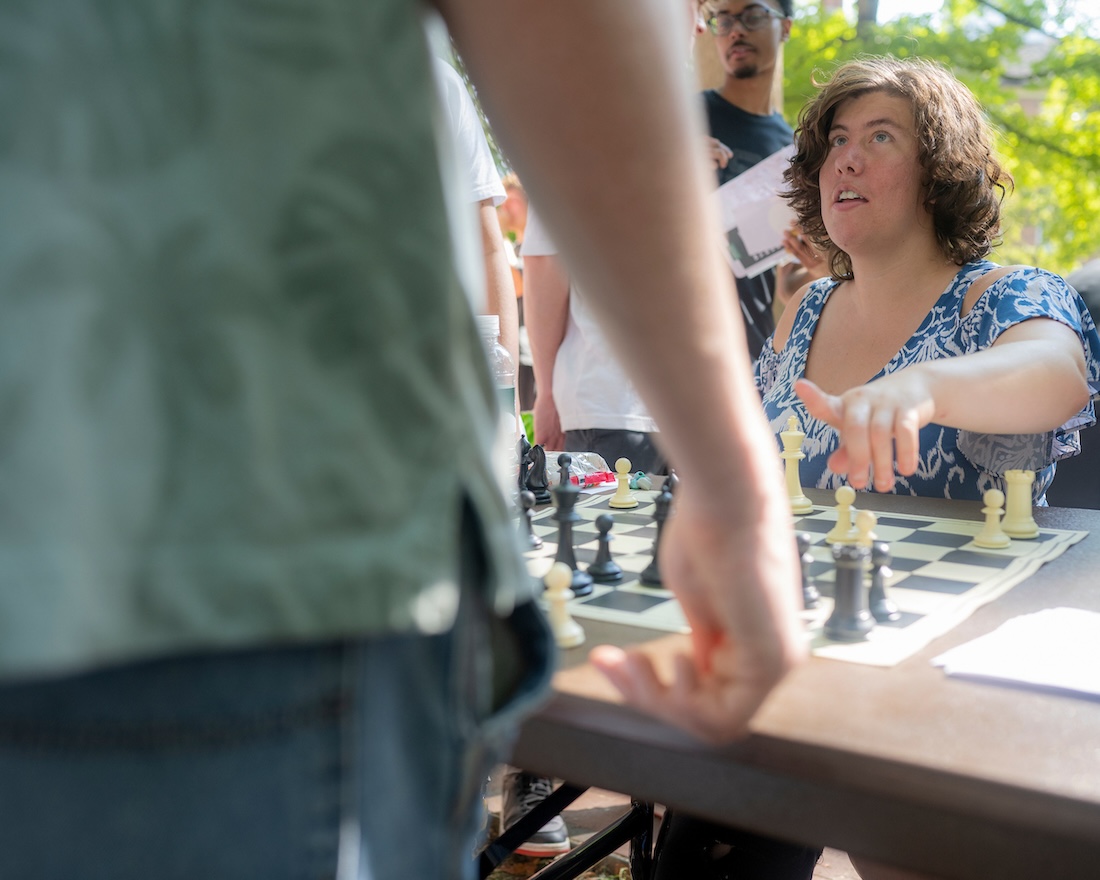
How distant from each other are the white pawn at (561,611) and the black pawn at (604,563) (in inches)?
8.3

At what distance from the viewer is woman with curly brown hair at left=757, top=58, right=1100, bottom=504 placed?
6.00 ft

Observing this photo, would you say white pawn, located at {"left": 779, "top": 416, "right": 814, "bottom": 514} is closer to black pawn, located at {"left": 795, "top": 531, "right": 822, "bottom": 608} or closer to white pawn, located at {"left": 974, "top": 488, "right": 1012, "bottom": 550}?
white pawn, located at {"left": 974, "top": 488, "right": 1012, "bottom": 550}

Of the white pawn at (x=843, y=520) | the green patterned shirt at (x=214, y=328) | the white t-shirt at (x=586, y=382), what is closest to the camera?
the green patterned shirt at (x=214, y=328)

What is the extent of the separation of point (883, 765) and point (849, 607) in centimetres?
32

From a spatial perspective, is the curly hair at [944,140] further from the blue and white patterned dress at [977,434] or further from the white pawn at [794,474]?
the white pawn at [794,474]

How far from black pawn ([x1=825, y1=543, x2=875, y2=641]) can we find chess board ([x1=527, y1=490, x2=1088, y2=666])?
13mm

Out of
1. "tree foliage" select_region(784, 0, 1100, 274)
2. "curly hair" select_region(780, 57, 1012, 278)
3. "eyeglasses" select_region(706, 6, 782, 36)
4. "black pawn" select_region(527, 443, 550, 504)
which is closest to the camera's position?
"black pawn" select_region(527, 443, 550, 504)

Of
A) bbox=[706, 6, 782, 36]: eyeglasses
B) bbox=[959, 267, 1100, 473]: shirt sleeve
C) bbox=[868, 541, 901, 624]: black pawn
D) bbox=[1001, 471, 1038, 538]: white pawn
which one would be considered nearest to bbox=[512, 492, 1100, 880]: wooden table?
bbox=[868, 541, 901, 624]: black pawn

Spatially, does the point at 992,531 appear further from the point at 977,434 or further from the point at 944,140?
the point at 944,140

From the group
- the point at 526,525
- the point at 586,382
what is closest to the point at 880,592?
the point at 526,525

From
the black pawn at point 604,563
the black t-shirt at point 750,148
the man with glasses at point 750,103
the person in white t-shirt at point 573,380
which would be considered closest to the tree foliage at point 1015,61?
the man with glasses at point 750,103

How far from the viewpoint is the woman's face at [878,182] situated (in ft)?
7.17

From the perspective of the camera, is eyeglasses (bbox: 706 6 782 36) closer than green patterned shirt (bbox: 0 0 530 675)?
No

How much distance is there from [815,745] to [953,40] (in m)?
9.77
